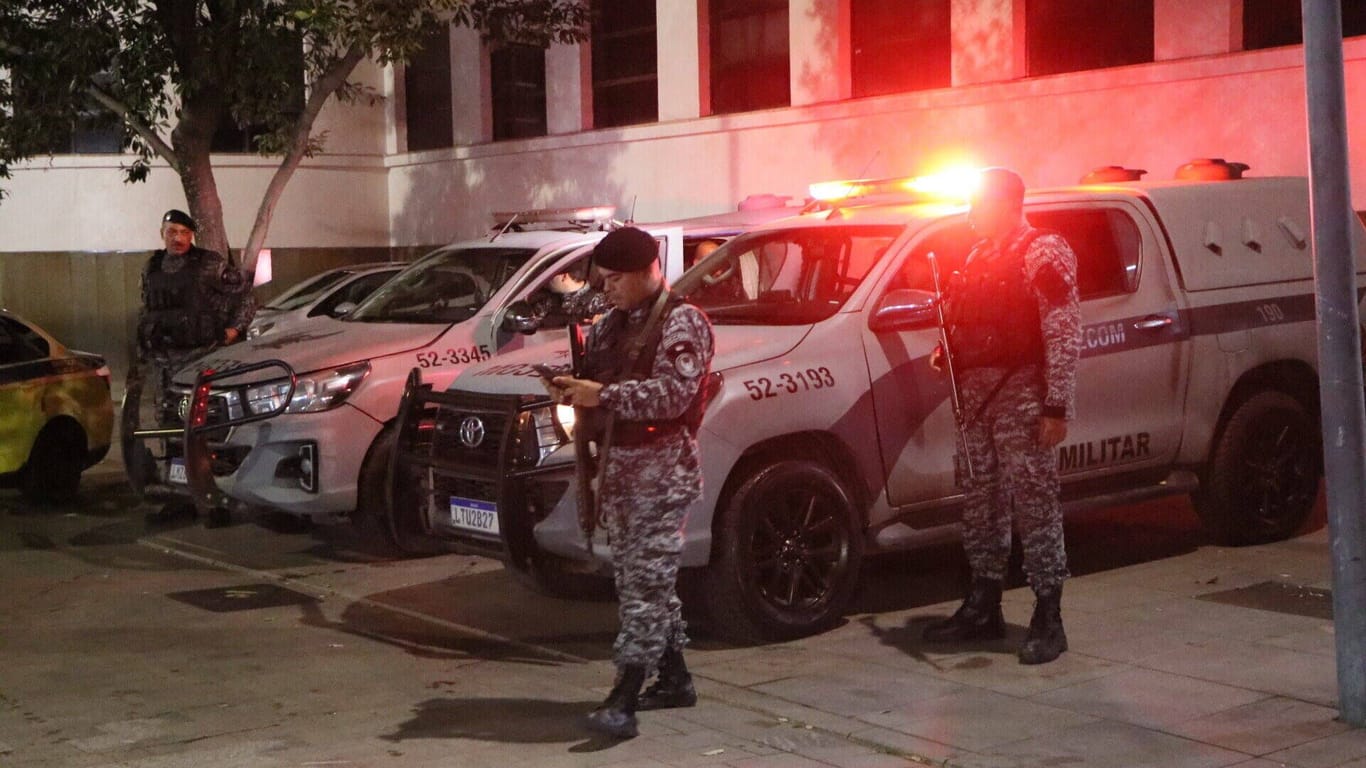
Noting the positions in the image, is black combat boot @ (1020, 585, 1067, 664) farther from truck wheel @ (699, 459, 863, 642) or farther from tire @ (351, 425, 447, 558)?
tire @ (351, 425, 447, 558)

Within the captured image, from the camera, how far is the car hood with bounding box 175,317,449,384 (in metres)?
9.16

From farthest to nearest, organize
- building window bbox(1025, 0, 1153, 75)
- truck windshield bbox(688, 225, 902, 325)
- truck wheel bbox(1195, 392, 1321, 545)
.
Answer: building window bbox(1025, 0, 1153, 75) → truck wheel bbox(1195, 392, 1321, 545) → truck windshield bbox(688, 225, 902, 325)

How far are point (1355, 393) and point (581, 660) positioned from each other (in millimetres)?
3221

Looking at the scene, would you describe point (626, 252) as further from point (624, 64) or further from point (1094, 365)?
point (624, 64)

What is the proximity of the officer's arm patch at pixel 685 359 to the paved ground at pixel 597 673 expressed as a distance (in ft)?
4.10

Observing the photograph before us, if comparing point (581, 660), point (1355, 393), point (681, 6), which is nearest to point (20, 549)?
point (581, 660)

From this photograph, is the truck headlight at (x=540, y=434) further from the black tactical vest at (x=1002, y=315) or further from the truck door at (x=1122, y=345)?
the truck door at (x=1122, y=345)

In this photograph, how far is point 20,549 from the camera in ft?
33.0

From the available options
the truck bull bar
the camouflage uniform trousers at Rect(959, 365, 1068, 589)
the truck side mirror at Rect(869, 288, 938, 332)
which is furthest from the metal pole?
the truck bull bar

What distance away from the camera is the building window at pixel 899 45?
16.4 meters

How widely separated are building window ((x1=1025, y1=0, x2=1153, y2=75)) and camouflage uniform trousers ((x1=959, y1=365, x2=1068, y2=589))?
9.01 m

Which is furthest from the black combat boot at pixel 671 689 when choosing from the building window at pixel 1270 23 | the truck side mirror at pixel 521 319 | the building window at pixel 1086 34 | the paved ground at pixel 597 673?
the building window at pixel 1086 34

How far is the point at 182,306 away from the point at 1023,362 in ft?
19.5

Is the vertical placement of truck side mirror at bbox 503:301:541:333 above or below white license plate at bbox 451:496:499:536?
above
